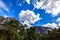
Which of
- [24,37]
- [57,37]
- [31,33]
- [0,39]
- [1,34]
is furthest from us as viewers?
[31,33]

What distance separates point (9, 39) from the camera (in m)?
54.5

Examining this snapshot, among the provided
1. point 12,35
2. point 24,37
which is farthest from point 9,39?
point 24,37

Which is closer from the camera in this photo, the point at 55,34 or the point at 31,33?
the point at 55,34

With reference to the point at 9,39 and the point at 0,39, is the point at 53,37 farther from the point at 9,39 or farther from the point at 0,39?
the point at 0,39

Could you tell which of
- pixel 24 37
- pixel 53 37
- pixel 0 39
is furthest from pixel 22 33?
pixel 0 39

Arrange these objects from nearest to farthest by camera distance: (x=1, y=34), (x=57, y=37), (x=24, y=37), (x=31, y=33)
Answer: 1. (x=1, y=34)
2. (x=57, y=37)
3. (x=24, y=37)
4. (x=31, y=33)

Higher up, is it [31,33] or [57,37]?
[31,33]

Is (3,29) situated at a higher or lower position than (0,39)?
higher

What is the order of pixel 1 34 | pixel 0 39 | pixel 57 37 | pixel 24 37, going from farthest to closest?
pixel 24 37, pixel 57 37, pixel 1 34, pixel 0 39

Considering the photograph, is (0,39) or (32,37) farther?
(32,37)

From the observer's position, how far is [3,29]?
5606cm

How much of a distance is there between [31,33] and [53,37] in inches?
512

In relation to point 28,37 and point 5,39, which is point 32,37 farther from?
point 5,39

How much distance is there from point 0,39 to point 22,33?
60.9 ft
